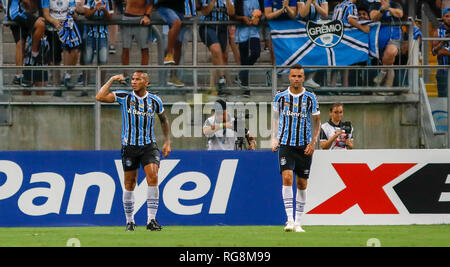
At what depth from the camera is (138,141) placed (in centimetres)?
1368

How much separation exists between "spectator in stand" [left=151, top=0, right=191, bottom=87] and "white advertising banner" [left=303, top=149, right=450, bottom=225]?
322 centimetres

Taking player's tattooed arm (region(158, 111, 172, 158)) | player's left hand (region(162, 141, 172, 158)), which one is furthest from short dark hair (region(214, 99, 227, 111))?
player's left hand (region(162, 141, 172, 158))

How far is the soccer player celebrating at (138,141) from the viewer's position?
13.7 meters

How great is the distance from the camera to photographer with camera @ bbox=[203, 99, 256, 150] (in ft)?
49.6

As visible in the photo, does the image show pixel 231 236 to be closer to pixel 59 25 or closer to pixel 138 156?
pixel 138 156

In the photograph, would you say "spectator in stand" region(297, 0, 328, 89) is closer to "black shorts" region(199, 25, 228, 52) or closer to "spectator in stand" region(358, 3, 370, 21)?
"spectator in stand" region(358, 3, 370, 21)

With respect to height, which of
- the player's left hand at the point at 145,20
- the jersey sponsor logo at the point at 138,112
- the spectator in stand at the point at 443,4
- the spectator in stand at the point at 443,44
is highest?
the spectator in stand at the point at 443,4

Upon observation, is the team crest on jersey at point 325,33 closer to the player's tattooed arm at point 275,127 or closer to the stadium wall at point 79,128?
the stadium wall at point 79,128

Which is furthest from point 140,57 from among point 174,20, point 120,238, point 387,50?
point 120,238

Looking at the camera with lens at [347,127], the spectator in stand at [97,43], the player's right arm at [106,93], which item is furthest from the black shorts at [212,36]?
the player's right arm at [106,93]

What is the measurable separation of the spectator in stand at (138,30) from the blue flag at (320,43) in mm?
2094

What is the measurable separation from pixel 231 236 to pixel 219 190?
8.41 feet

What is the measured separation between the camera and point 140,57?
1695 cm
